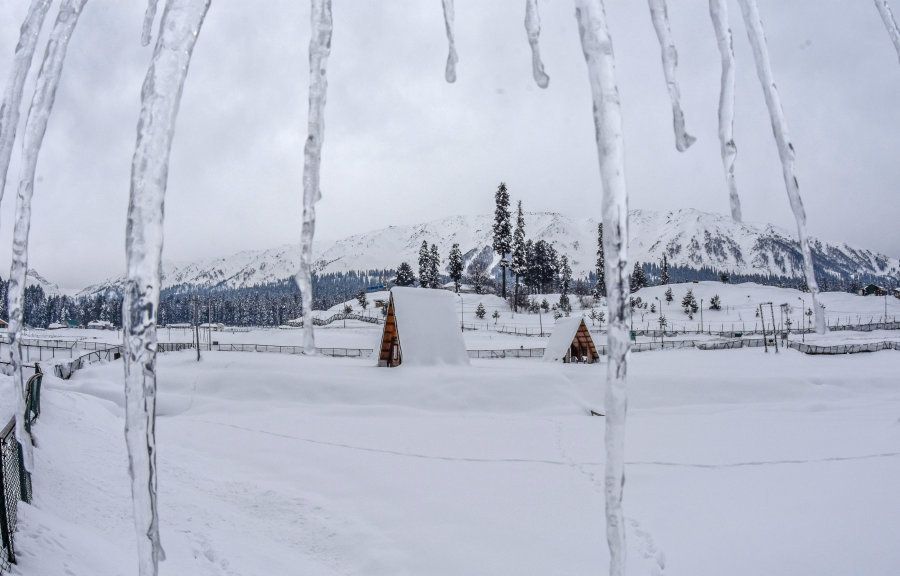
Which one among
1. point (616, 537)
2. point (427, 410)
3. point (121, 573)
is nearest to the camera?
point (616, 537)

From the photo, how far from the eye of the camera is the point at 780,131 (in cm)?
187

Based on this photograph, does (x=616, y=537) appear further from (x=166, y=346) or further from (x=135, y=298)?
(x=166, y=346)

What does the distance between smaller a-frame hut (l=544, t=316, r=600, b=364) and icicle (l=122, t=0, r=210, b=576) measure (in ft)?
106

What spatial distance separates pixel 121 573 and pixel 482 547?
5926 millimetres

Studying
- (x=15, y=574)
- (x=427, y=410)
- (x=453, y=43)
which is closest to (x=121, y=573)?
(x=15, y=574)

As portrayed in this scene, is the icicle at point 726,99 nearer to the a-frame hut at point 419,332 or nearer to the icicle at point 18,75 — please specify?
the icicle at point 18,75

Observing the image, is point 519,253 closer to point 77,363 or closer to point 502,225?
point 502,225

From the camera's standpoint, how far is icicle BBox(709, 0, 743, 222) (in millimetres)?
1730

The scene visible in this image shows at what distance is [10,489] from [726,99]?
862 centimetres

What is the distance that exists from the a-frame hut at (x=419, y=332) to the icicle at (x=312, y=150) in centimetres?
2474

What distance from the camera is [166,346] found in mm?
43938

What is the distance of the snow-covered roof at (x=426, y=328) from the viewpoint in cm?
2695

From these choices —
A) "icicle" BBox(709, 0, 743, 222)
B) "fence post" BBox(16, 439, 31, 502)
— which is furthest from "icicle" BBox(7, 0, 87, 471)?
"fence post" BBox(16, 439, 31, 502)

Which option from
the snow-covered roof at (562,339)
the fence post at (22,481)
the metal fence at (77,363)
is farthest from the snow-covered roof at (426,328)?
the fence post at (22,481)
